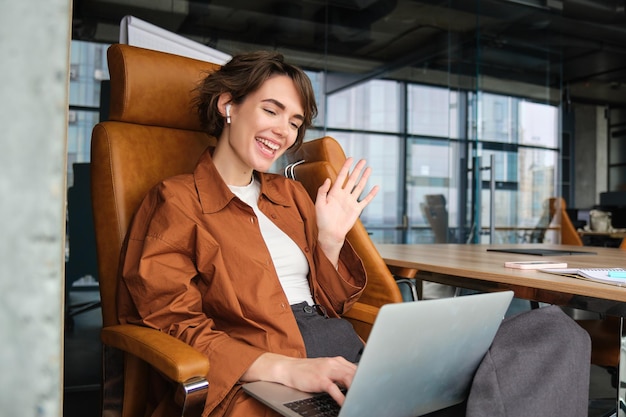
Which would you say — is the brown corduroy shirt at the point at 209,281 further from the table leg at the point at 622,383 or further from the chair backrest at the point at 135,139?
the table leg at the point at 622,383

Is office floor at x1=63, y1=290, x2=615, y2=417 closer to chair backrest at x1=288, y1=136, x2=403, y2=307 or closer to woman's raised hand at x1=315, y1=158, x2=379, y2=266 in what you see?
chair backrest at x1=288, y1=136, x2=403, y2=307

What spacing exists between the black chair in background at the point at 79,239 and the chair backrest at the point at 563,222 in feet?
13.1

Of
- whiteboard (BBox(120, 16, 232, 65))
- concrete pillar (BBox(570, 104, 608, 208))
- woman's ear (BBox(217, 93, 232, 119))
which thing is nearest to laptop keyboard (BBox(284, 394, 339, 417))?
woman's ear (BBox(217, 93, 232, 119))

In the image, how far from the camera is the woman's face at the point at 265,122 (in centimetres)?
142

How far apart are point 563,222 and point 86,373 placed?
4.22m

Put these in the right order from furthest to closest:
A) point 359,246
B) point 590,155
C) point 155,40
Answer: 1. point 590,155
2. point 155,40
3. point 359,246

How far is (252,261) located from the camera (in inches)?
50.1

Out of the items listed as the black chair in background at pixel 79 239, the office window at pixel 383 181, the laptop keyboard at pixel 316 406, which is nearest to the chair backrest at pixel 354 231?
the laptop keyboard at pixel 316 406

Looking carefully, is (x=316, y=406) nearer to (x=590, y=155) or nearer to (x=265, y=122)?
(x=265, y=122)

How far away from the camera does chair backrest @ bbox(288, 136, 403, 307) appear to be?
1647 millimetres

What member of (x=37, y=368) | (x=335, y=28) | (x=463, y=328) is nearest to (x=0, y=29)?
(x=37, y=368)

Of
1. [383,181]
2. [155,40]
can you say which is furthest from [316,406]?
[383,181]

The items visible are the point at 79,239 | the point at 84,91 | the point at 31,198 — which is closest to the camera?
the point at 31,198

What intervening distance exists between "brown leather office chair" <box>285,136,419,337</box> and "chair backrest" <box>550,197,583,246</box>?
3.75m
